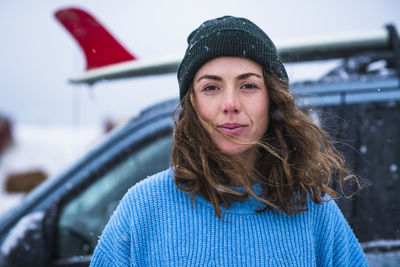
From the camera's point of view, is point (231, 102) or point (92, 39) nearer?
point (231, 102)

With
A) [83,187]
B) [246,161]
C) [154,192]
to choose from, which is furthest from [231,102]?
[83,187]

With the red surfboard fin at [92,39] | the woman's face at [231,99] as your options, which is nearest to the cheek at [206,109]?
the woman's face at [231,99]

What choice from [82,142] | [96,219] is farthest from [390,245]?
[82,142]

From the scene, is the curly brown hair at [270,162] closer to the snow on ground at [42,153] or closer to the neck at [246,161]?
the neck at [246,161]

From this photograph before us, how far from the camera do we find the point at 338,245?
132cm

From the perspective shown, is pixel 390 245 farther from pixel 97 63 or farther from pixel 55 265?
pixel 97 63

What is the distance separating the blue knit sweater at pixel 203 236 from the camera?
1.21 meters

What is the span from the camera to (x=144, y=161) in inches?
79.2

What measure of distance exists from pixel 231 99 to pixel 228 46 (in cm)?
18

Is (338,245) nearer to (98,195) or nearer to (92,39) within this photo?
(98,195)

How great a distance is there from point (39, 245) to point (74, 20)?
52.8 inches

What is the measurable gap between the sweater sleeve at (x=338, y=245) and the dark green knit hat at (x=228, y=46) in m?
0.53

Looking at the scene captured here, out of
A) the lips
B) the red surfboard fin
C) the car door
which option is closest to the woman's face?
the lips

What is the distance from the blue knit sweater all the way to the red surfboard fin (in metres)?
1.20
